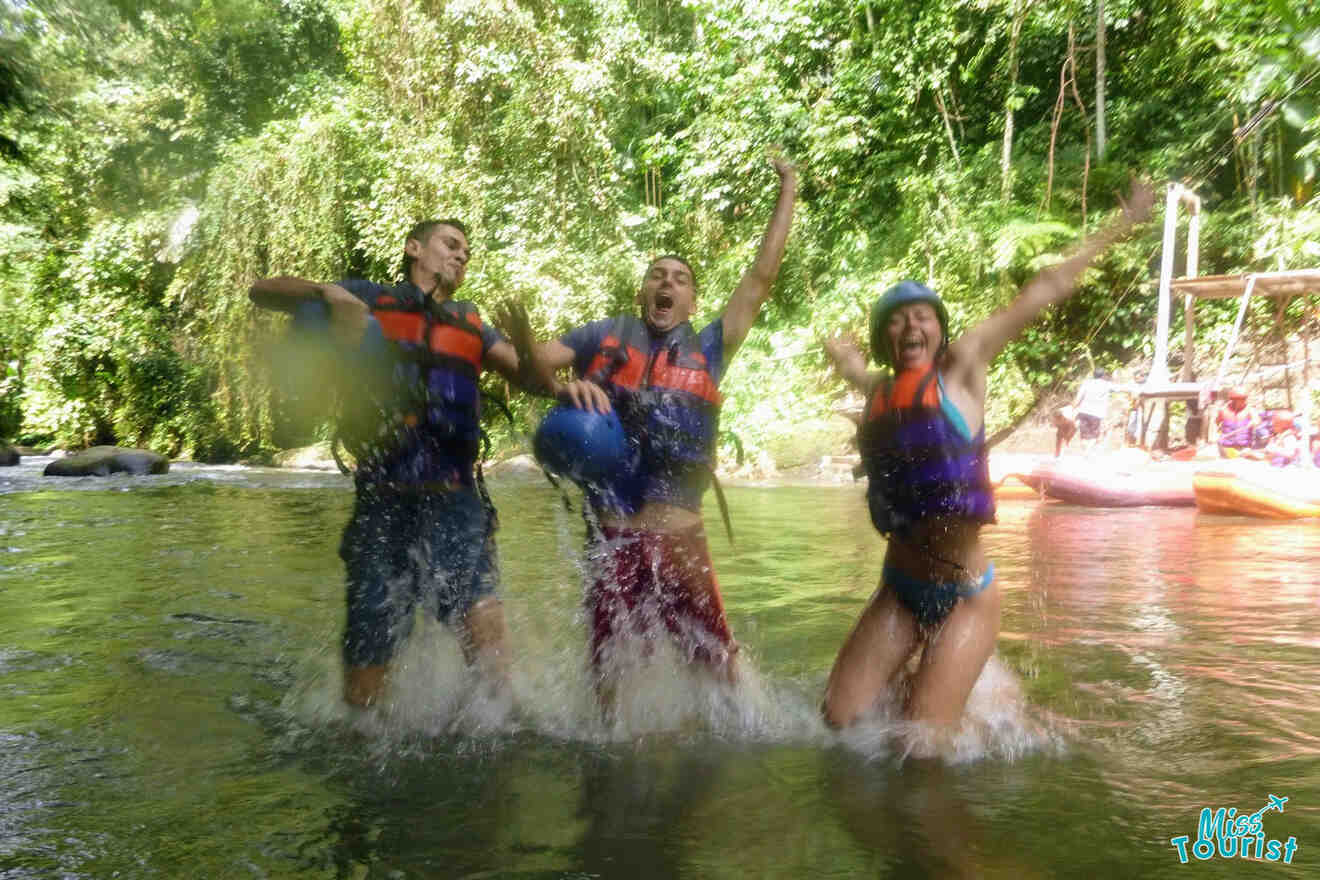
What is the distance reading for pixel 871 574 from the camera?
25.3 ft

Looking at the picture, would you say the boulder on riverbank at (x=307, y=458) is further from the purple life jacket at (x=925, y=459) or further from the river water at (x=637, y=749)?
the purple life jacket at (x=925, y=459)

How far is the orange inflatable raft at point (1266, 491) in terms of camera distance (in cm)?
1116

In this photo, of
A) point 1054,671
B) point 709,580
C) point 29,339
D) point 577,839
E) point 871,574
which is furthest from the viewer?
point 29,339

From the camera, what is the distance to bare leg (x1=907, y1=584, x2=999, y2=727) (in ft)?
11.9

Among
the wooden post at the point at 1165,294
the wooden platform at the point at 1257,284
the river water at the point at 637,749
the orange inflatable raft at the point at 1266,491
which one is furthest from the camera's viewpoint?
the wooden post at the point at 1165,294

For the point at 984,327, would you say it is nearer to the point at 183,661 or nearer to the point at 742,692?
the point at 742,692

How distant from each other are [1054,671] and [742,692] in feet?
5.19

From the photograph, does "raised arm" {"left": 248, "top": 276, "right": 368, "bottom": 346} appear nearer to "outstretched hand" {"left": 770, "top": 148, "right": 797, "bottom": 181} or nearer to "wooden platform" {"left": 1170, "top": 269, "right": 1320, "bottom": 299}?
"outstretched hand" {"left": 770, "top": 148, "right": 797, "bottom": 181}

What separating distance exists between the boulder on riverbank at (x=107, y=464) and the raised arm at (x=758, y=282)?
57.7ft

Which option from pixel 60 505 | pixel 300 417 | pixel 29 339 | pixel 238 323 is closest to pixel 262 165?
pixel 238 323

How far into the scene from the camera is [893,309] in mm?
3855

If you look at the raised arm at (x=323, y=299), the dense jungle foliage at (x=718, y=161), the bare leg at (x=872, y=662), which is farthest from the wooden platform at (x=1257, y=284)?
the raised arm at (x=323, y=299)

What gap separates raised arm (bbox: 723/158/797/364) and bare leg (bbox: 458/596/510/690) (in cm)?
126

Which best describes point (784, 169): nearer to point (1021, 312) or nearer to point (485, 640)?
point (1021, 312)
